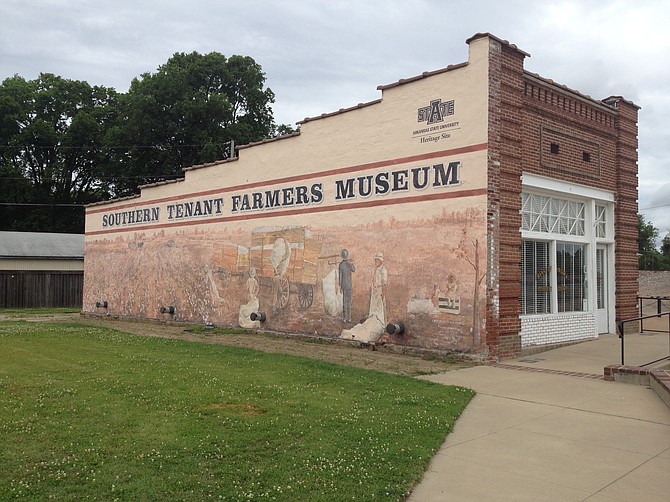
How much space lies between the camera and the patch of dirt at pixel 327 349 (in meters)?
11.9

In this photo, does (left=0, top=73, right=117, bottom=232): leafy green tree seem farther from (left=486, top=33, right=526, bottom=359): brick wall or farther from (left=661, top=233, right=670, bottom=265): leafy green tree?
(left=661, top=233, right=670, bottom=265): leafy green tree

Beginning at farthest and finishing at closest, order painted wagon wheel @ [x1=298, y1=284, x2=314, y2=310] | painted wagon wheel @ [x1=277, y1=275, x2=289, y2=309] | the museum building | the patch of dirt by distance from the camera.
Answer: painted wagon wheel @ [x1=277, y1=275, x2=289, y2=309] < painted wagon wheel @ [x1=298, y1=284, x2=314, y2=310] < the museum building < the patch of dirt

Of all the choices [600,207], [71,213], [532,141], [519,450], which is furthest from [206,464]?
[71,213]

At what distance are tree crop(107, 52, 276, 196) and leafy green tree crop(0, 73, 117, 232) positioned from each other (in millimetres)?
3018

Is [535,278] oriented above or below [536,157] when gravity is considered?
below

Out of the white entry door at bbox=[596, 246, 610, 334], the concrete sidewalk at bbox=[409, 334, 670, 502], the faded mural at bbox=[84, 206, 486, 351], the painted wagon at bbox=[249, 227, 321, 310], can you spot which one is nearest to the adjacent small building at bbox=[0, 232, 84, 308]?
the faded mural at bbox=[84, 206, 486, 351]

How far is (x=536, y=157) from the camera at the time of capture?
44.3ft

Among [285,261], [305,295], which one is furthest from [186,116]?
[305,295]

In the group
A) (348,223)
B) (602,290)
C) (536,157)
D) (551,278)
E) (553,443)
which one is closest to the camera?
(553,443)

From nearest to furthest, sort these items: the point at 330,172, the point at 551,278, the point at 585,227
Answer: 1. the point at 551,278
2. the point at 585,227
3. the point at 330,172

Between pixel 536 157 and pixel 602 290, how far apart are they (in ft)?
15.5

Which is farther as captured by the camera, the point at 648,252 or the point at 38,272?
the point at 648,252

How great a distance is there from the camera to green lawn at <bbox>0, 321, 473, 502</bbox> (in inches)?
197

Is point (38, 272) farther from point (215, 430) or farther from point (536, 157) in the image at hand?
point (215, 430)
